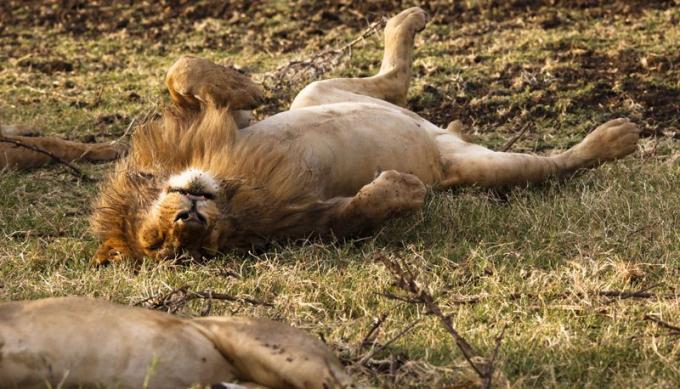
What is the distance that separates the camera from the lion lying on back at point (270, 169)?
14.9 feet

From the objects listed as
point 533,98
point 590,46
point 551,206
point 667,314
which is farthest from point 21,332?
point 590,46


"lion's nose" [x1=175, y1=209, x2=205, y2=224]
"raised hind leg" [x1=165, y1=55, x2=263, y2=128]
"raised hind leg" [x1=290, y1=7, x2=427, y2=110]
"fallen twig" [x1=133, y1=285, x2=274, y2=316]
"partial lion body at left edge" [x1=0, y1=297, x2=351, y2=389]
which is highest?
"partial lion body at left edge" [x1=0, y1=297, x2=351, y2=389]

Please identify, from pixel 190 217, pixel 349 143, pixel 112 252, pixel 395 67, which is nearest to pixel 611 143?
pixel 349 143

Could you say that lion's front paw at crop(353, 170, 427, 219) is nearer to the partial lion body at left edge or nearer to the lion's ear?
the lion's ear

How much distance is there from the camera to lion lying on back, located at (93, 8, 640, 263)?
4539mm

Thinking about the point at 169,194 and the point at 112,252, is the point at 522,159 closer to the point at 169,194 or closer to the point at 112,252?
the point at 169,194

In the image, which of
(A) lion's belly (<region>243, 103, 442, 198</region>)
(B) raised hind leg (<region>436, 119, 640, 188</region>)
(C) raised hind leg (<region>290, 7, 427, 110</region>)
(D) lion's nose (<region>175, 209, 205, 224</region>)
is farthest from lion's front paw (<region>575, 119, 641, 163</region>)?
(D) lion's nose (<region>175, 209, 205, 224</region>)

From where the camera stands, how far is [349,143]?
525 centimetres

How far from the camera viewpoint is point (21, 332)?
3.01 meters

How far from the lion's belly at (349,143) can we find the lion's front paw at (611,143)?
75 cm

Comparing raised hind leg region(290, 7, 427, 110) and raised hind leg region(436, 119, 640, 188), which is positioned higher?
raised hind leg region(290, 7, 427, 110)

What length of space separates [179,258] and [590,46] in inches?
188

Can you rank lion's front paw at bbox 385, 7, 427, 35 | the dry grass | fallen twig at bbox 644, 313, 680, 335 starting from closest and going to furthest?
fallen twig at bbox 644, 313, 680, 335 < the dry grass < lion's front paw at bbox 385, 7, 427, 35

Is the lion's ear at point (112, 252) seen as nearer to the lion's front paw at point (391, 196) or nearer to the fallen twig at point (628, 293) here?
the lion's front paw at point (391, 196)
